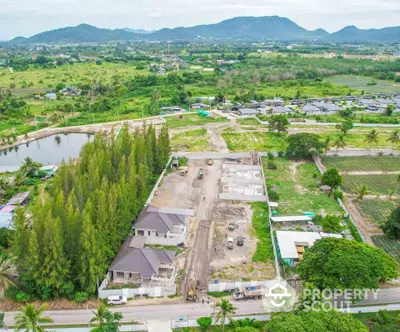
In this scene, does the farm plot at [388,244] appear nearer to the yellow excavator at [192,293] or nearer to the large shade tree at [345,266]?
the large shade tree at [345,266]

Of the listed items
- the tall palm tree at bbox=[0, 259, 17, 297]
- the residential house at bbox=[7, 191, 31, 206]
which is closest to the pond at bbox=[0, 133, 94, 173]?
the residential house at bbox=[7, 191, 31, 206]

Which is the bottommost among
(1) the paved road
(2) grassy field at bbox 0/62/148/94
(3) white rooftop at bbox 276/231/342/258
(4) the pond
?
(4) the pond

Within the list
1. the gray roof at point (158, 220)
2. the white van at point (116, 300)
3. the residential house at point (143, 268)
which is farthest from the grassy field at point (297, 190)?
the white van at point (116, 300)

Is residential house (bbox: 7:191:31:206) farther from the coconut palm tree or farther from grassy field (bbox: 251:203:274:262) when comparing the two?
the coconut palm tree

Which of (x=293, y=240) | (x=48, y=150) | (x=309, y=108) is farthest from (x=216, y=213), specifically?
(x=309, y=108)

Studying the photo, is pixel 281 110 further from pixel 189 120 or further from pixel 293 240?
pixel 293 240
